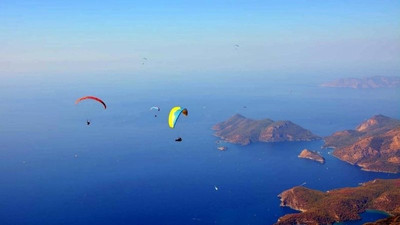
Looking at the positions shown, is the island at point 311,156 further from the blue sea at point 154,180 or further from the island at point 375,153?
the island at point 375,153

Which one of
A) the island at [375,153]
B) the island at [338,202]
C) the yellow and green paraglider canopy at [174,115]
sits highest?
the island at [375,153]

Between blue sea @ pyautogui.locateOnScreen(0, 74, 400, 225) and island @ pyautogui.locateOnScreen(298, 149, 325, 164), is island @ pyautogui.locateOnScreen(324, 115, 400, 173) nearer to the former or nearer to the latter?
blue sea @ pyautogui.locateOnScreen(0, 74, 400, 225)

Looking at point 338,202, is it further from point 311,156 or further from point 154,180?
point 154,180

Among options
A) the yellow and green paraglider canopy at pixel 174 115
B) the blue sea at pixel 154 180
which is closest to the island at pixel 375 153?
the blue sea at pixel 154 180

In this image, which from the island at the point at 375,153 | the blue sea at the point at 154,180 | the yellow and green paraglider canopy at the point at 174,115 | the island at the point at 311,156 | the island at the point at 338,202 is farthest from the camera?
the island at the point at 311,156

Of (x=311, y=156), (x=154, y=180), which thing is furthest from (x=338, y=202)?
(x=154, y=180)

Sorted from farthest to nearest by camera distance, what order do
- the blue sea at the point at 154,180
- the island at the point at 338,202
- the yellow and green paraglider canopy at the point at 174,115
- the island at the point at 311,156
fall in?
the island at the point at 311,156
the blue sea at the point at 154,180
the island at the point at 338,202
the yellow and green paraglider canopy at the point at 174,115
